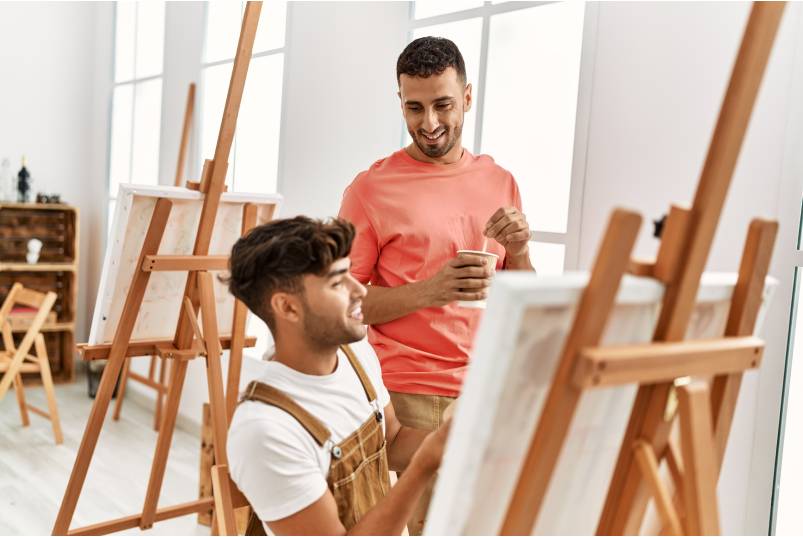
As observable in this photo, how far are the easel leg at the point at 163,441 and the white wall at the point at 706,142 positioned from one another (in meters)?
1.40

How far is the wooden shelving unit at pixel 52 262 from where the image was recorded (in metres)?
5.20

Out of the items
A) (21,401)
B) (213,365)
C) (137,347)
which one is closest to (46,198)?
(21,401)

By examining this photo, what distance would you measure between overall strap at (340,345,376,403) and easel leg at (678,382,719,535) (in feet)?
2.21

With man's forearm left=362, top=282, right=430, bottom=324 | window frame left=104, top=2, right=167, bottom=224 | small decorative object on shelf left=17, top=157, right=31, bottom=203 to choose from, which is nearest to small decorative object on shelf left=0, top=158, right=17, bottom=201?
small decorative object on shelf left=17, top=157, right=31, bottom=203

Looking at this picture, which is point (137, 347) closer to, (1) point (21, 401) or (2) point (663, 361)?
(2) point (663, 361)

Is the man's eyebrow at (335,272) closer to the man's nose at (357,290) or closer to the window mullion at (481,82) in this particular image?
the man's nose at (357,290)

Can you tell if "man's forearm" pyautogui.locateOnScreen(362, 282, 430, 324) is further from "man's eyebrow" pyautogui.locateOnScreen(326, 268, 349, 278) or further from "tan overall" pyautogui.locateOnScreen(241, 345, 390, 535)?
"man's eyebrow" pyautogui.locateOnScreen(326, 268, 349, 278)

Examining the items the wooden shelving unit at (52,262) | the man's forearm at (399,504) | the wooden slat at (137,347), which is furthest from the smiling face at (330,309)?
the wooden shelving unit at (52,262)

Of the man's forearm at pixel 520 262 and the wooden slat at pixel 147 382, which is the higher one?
the man's forearm at pixel 520 262

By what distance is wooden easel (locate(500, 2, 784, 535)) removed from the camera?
0.93m

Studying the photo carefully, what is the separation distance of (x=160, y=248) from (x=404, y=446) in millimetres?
1139

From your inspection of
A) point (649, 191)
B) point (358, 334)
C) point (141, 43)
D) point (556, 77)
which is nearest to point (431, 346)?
point (358, 334)

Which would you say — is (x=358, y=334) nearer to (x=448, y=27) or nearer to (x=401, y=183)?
(x=401, y=183)

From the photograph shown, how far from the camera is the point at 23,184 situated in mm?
5145
